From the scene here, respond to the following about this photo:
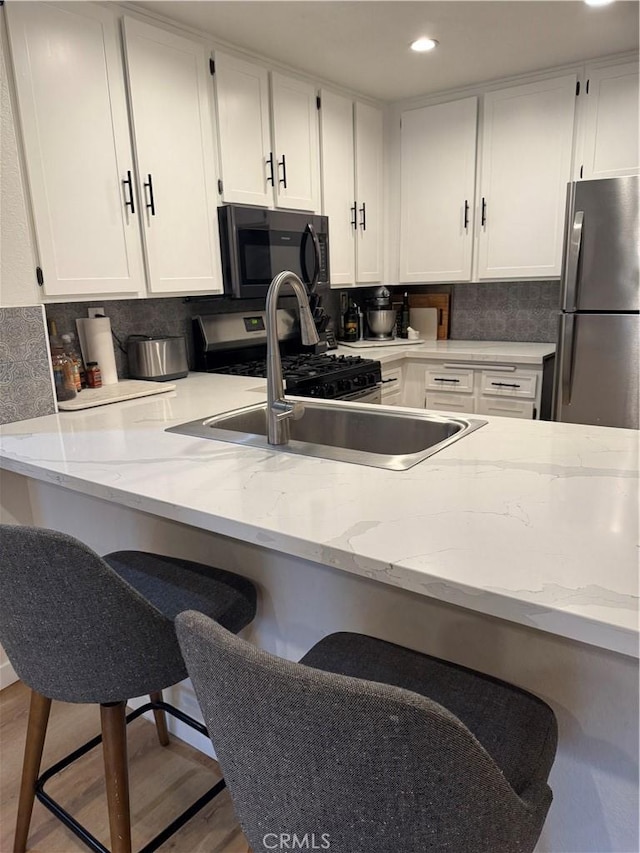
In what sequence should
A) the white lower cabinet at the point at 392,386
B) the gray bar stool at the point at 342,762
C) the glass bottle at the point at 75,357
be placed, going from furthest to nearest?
the white lower cabinet at the point at 392,386 < the glass bottle at the point at 75,357 < the gray bar stool at the point at 342,762

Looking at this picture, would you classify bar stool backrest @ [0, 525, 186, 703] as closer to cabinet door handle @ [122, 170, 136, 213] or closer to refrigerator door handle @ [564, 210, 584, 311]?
cabinet door handle @ [122, 170, 136, 213]

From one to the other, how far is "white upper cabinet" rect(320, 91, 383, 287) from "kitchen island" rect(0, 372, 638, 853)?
6.59ft

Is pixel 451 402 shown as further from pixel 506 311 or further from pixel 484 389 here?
pixel 506 311

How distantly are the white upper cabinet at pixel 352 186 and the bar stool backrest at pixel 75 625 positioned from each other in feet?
8.35

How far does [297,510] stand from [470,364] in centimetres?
235

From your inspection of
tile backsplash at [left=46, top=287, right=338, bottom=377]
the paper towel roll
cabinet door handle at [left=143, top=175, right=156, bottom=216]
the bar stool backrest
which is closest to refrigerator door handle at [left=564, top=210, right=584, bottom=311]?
tile backsplash at [left=46, top=287, right=338, bottom=377]

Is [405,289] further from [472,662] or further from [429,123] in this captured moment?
[472,662]

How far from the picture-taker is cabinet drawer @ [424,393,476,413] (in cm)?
318

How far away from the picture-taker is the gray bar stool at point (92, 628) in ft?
3.00

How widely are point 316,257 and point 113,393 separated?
1318 millimetres

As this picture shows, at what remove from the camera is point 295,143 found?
2.81 meters

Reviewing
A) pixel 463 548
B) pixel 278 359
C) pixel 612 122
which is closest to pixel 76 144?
pixel 278 359

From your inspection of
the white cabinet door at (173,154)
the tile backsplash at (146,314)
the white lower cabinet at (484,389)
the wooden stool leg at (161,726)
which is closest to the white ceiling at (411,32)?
the white cabinet door at (173,154)

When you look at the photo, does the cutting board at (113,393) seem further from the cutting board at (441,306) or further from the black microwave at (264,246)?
the cutting board at (441,306)
